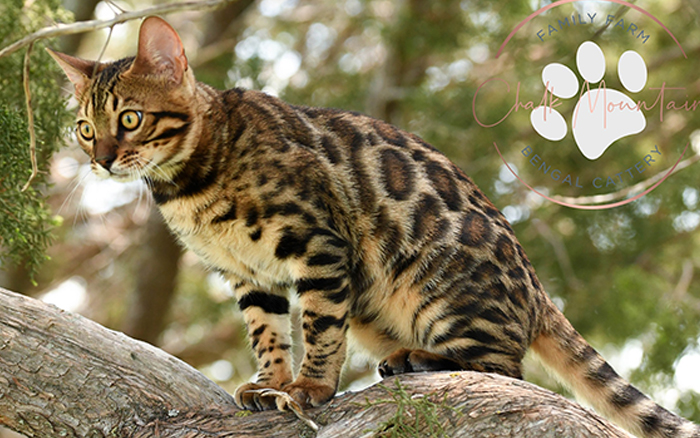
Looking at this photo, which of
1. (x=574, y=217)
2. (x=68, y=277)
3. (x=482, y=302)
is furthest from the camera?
(x=68, y=277)

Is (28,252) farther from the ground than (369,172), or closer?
closer

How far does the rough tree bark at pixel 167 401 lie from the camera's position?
7.70 ft

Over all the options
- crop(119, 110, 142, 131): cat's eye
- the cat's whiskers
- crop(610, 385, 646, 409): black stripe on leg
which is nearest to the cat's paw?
the cat's whiskers

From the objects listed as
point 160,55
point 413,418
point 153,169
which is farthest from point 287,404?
point 160,55

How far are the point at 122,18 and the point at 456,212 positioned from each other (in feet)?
5.46

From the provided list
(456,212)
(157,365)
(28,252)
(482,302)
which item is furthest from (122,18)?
(482,302)

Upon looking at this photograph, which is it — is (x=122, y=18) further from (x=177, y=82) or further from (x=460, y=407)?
(x=460, y=407)

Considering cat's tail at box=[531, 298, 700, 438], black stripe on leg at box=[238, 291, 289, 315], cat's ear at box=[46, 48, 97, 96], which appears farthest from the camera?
black stripe on leg at box=[238, 291, 289, 315]

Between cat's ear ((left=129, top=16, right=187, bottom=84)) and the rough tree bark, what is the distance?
1.10 m

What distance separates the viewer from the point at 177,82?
3.05 m

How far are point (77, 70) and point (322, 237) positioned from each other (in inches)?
53.9

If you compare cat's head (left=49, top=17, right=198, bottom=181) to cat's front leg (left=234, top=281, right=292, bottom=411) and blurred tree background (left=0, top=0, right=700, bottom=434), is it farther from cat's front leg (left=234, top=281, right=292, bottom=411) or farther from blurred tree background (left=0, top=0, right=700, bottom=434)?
blurred tree background (left=0, top=0, right=700, bottom=434)

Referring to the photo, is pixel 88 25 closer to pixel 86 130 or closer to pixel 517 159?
pixel 86 130

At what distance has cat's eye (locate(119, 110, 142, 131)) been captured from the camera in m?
2.92
